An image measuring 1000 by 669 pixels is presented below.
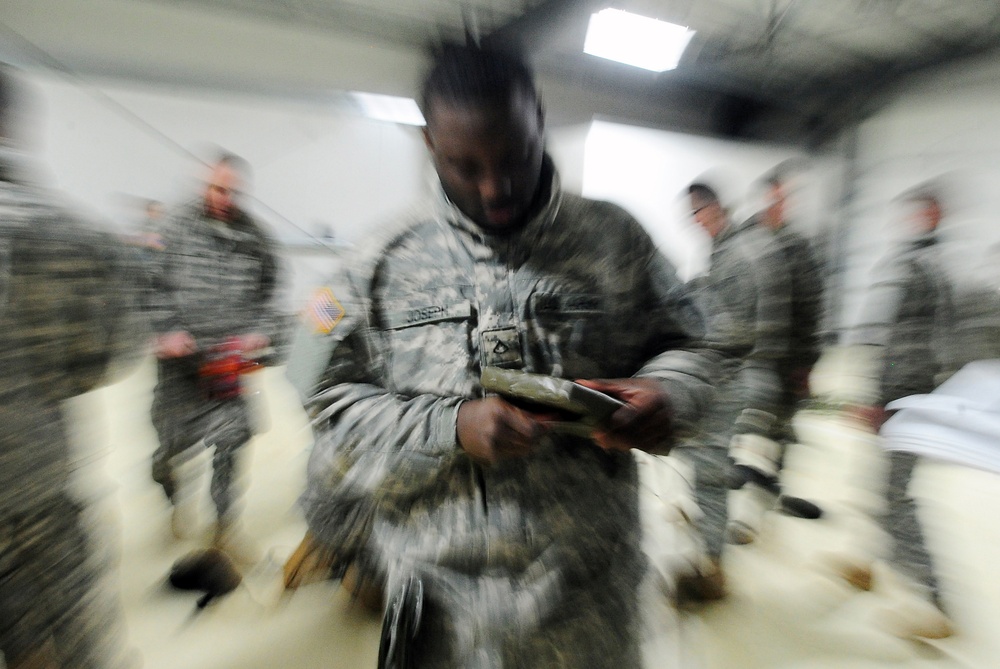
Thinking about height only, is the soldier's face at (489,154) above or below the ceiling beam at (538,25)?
below

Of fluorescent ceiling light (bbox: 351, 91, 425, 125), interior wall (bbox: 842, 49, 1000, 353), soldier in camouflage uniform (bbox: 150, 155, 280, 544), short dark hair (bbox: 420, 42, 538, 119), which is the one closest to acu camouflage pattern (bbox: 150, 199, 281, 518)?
soldier in camouflage uniform (bbox: 150, 155, 280, 544)

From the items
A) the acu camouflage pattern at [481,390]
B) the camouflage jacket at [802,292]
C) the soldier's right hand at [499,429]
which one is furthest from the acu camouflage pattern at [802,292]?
the soldier's right hand at [499,429]

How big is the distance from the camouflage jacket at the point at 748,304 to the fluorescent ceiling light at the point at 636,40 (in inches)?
11.3

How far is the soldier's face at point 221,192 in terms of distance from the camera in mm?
544

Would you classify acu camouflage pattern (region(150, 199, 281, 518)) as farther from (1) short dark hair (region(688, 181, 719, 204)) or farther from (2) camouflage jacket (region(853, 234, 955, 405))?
(2) camouflage jacket (region(853, 234, 955, 405))

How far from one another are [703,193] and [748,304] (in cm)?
25

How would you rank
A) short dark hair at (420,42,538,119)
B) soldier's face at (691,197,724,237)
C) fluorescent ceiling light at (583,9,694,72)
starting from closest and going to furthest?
short dark hair at (420,42,538,119), fluorescent ceiling light at (583,9,694,72), soldier's face at (691,197,724,237)

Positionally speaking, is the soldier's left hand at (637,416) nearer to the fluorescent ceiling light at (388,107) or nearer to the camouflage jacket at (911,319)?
the fluorescent ceiling light at (388,107)

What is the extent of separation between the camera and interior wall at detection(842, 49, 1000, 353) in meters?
0.64

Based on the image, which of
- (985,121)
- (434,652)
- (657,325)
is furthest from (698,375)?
(985,121)

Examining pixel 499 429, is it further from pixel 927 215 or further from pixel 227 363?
pixel 927 215

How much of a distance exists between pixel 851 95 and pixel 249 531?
1.64m

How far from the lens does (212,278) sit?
604 mm

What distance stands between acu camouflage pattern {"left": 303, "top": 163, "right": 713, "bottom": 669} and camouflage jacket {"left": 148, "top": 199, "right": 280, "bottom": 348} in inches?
7.0
